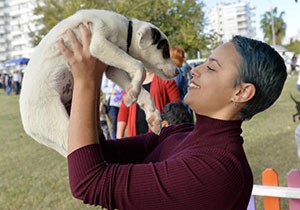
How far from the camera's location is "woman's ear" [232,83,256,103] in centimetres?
131

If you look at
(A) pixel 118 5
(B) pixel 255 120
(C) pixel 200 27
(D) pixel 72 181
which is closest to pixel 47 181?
(D) pixel 72 181

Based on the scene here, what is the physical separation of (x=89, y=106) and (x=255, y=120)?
807cm

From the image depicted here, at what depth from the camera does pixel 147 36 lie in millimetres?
1683

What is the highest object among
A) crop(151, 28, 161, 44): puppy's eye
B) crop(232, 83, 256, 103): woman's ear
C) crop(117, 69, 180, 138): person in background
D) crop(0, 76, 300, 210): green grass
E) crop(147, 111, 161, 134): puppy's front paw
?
crop(151, 28, 161, 44): puppy's eye

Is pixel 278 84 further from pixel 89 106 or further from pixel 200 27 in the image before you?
pixel 200 27

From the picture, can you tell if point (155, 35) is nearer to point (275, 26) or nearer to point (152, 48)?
point (152, 48)

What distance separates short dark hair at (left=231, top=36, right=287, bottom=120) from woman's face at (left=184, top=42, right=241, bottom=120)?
0.02 m

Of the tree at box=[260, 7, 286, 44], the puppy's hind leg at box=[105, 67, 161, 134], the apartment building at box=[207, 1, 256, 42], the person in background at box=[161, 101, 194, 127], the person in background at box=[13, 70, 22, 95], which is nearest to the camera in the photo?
the puppy's hind leg at box=[105, 67, 161, 134]

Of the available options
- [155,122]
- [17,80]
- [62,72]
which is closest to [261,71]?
[155,122]

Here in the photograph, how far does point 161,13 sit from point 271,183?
13968 millimetres

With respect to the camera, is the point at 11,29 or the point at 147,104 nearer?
the point at 147,104

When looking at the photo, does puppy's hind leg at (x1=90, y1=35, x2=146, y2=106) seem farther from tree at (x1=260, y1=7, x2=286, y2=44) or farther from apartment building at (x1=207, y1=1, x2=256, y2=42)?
apartment building at (x1=207, y1=1, x2=256, y2=42)

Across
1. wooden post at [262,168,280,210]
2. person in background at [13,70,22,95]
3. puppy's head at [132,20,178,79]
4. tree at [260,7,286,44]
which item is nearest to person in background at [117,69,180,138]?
wooden post at [262,168,280,210]

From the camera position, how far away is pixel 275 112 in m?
10.0
